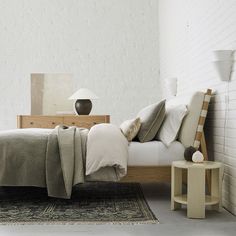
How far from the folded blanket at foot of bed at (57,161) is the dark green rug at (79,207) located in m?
0.19

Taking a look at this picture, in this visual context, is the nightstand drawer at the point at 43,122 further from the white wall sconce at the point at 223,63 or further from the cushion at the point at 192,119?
the white wall sconce at the point at 223,63

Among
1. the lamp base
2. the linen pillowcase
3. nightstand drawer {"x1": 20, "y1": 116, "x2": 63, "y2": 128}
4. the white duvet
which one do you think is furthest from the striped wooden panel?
nightstand drawer {"x1": 20, "y1": 116, "x2": 63, "y2": 128}

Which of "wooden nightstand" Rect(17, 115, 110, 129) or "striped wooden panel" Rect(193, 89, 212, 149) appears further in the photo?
"wooden nightstand" Rect(17, 115, 110, 129)

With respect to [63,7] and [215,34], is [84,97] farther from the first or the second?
[215,34]

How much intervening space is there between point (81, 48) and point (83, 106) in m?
1.17

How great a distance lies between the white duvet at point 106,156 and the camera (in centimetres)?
367

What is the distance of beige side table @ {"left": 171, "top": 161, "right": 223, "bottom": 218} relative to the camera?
3221 millimetres

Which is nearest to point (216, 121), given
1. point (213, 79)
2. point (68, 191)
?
point (213, 79)

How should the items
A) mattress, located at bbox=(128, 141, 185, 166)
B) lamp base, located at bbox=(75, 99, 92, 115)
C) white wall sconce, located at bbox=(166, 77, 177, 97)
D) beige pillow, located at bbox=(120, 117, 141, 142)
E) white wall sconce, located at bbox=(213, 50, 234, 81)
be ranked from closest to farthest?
1. white wall sconce, located at bbox=(213, 50, 234, 81)
2. mattress, located at bbox=(128, 141, 185, 166)
3. beige pillow, located at bbox=(120, 117, 141, 142)
4. white wall sconce, located at bbox=(166, 77, 177, 97)
5. lamp base, located at bbox=(75, 99, 92, 115)

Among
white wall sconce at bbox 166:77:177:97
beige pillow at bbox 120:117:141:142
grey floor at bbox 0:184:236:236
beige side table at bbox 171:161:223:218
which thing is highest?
white wall sconce at bbox 166:77:177:97

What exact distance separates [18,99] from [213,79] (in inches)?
160

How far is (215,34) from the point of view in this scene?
12.7 feet

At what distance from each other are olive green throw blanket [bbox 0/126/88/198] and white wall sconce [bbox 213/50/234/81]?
1.35 meters

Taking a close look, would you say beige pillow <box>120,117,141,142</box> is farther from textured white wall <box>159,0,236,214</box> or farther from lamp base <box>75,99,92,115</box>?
lamp base <box>75,99,92,115</box>
